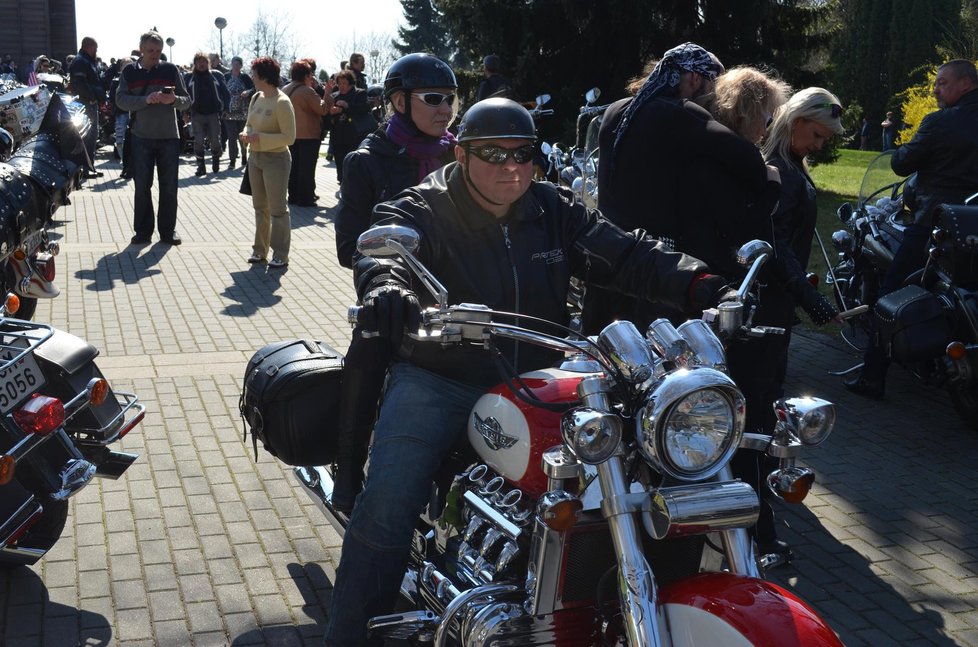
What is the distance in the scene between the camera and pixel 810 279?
15.0ft

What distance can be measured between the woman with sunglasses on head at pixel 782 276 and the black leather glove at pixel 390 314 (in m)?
2.14

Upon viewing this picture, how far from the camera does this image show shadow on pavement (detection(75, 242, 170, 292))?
9969 millimetres

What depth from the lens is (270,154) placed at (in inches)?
425

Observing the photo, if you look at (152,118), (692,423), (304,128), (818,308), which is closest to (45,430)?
(692,423)

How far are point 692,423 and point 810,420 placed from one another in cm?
34

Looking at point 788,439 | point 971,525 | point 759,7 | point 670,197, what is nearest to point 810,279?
point 670,197

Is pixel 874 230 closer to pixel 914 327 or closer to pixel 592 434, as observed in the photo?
pixel 914 327

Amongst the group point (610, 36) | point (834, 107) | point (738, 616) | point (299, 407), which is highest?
A: point (834, 107)

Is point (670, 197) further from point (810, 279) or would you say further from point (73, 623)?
point (73, 623)

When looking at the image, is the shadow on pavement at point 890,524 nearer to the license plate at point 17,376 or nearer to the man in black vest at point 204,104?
the license plate at point 17,376

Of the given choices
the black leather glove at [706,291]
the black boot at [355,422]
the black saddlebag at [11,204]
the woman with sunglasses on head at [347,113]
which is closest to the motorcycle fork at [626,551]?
the black leather glove at [706,291]

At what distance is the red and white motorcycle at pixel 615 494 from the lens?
8.02 feet

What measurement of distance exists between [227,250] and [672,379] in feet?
33.3

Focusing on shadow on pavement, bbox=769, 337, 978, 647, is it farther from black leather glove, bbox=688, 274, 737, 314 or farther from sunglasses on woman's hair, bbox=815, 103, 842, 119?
sunglasses on woman's hair, bbox=815, 103, 842, 119
